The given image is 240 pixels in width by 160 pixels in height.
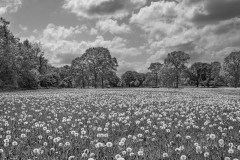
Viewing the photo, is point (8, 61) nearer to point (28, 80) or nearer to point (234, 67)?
point (28, 80)

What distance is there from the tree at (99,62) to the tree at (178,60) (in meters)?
20.3

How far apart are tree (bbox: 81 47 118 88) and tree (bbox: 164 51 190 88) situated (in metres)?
20.3

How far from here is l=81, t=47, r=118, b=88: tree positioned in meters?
62.3

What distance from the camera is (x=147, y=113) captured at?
10.6m

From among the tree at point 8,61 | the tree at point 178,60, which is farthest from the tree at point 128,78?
the tree at point 8,61

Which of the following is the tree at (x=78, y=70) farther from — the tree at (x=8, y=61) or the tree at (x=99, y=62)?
the tree at (x=8, y=61)

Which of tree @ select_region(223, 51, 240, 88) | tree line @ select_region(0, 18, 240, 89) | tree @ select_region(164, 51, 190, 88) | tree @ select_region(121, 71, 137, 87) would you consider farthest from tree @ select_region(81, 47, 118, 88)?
tree @ select_region(121, 71, 137, 87)

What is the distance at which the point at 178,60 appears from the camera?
2721 inches

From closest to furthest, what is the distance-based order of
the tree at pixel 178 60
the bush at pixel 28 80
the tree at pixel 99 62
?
the bush at pixel 28 80, the tree at pixel 99 62, the tree at pixel 178 60

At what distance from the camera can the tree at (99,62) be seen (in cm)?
6231

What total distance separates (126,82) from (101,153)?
5669 inches

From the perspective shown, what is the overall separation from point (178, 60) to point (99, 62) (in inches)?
1064

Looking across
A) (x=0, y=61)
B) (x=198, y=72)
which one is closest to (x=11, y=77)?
(x=0, y=61)

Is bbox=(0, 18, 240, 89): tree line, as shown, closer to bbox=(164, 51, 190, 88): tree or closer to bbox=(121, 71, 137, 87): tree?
bbox=(164, 51, 190, 88): tree
